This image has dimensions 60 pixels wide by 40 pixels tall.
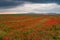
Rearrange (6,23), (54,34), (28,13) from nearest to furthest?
1. (54,34)
2. (6,23)
3. (28,13)

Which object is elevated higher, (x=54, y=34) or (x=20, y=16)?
(x=20, y=16)

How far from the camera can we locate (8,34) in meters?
4.73

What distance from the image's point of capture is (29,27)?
502 cm

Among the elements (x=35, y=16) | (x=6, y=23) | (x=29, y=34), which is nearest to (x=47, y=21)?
(x=35, y=16)

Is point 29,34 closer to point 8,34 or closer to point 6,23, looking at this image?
point 8,34

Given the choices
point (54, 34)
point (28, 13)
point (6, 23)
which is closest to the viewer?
point (54, 34)

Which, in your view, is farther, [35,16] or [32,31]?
[35,16]

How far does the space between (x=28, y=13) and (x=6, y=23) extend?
0.93 metres

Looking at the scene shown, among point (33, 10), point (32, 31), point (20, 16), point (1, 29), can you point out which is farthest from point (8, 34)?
point (33, 10)

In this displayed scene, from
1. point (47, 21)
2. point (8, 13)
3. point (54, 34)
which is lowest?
point (54, 34)

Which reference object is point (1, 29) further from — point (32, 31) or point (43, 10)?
point (43, 10)

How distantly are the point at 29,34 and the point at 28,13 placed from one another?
110 centimetres

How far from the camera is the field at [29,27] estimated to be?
468cm

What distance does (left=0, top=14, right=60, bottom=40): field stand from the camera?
184 inches
